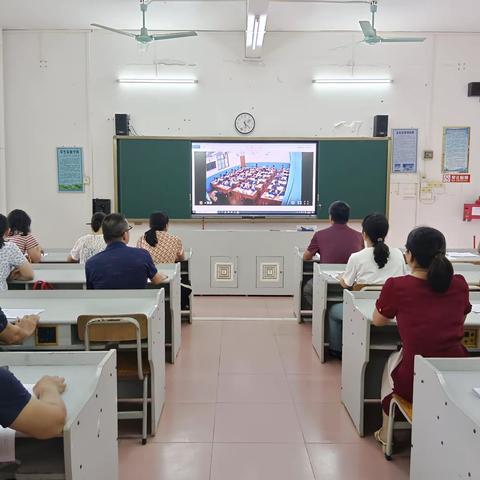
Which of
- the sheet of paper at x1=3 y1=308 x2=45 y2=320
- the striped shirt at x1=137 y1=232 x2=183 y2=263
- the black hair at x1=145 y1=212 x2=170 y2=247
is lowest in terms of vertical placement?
the sheet of paper at x1=3 y1=308 x2=45 y2=320

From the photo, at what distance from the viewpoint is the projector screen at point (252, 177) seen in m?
7.07

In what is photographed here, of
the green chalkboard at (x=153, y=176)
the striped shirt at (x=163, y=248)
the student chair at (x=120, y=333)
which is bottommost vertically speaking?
the student chair at (x=120, y=333)

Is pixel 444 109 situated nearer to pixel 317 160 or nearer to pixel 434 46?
pixel 434 46

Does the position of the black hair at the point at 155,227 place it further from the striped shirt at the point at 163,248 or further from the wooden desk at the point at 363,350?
the wooden desk at the point at 363,350

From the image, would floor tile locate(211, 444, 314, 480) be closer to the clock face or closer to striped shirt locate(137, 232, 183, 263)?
striped shirt locate(137, 232, 183, 263)

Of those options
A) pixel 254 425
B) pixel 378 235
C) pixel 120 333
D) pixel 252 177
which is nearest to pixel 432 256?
pixel 378 235

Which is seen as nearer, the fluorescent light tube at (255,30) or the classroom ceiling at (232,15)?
the fluorescent light tube at (255,30)

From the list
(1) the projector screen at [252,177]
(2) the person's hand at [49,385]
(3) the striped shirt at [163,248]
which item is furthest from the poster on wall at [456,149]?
(2) the person's hand at [49,385]

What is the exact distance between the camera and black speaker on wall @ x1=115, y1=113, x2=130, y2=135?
6.95 m

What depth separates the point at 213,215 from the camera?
7.13 meters

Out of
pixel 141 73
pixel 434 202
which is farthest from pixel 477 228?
pixel 141 73

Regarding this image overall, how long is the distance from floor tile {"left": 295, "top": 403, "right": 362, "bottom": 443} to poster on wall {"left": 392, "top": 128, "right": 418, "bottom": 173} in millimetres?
4680

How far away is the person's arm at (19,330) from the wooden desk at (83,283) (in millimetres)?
1296

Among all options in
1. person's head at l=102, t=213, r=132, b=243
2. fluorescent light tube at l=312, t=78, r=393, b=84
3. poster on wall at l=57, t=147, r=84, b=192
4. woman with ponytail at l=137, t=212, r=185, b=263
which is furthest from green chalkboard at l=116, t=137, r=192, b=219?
person's head at l=102, t=213, r=132, b=243
